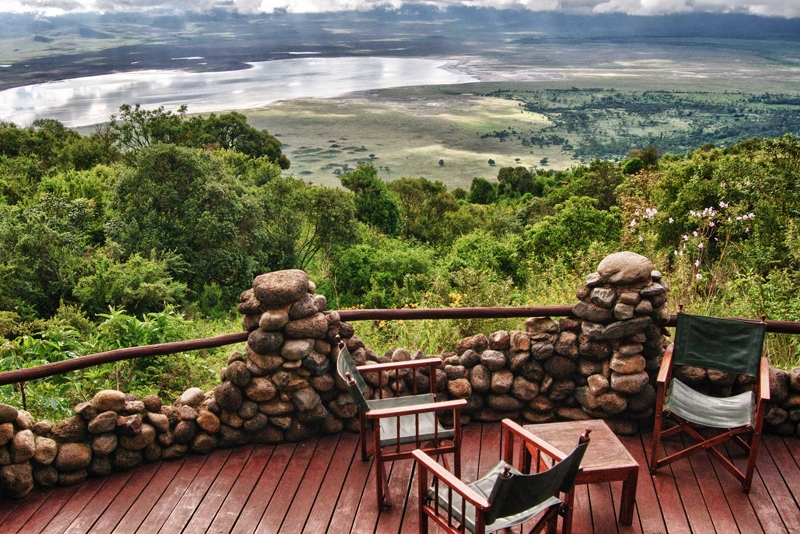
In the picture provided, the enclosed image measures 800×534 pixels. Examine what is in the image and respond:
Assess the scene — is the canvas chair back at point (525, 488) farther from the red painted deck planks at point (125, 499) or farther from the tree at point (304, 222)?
the tree at point (304, 222)

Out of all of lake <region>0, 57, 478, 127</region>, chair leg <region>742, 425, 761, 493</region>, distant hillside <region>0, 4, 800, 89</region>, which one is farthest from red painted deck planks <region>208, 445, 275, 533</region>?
distant hillside <region>0, 4, 800, 89</region>

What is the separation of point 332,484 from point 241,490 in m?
0.55

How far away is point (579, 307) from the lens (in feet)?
15.2

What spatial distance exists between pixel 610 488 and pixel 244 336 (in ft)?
8.23

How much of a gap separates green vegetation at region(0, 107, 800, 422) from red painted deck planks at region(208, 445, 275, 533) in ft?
4.80

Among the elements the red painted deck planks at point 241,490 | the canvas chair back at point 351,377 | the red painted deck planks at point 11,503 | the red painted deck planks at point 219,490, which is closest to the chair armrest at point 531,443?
the canvas chair back at point 351,377

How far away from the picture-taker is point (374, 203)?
37125 mm

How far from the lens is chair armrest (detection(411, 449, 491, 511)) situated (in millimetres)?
2889

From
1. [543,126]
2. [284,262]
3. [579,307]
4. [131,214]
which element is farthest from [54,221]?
[543,126]

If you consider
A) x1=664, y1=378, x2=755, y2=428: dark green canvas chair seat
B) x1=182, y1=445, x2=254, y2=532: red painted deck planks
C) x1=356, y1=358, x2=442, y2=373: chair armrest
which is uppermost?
x1=356, y1=358, x2=442, y2=373: chair armrest

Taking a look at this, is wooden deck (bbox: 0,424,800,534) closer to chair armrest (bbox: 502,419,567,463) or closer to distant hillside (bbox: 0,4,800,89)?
chair armrest (bbox: 502,419,567,463)

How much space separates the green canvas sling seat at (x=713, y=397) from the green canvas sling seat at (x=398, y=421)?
4.24 feet

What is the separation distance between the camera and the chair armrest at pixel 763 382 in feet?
12.5

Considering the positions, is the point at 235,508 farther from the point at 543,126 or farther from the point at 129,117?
the point at 543,126
